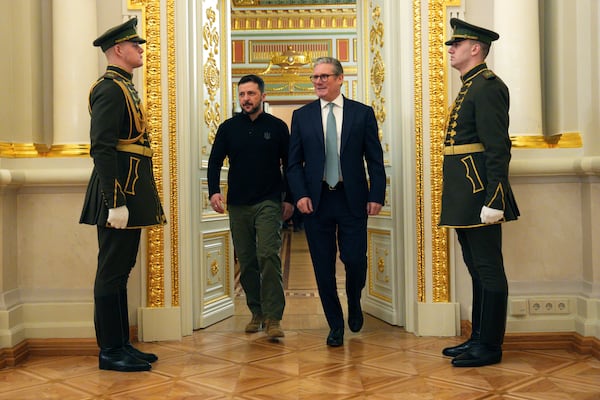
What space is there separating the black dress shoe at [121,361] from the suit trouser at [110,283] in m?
0.03

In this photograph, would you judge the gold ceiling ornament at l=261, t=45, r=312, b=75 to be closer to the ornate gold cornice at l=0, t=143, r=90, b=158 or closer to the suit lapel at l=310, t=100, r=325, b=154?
the suit lapel at l=310, t=100, r=325, b=154

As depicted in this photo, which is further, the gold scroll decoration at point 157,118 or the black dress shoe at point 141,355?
the gold scroll decoration at point 157,118

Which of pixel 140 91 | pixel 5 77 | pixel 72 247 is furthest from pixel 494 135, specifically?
pixel 5 77

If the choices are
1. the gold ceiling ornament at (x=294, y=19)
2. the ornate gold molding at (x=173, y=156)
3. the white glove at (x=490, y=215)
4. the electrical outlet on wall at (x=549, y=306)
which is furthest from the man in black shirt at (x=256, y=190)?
the gold ceiling ornament at (x=294, y=19)

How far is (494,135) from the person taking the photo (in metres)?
2.64

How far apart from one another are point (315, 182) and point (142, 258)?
42.1 inches

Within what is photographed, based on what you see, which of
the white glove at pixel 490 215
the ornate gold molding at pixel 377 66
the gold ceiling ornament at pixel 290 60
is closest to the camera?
the white glove at pixel 490 215

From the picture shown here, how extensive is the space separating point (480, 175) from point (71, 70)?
2.16 metres

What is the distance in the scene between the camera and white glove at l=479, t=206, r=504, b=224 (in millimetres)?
2605

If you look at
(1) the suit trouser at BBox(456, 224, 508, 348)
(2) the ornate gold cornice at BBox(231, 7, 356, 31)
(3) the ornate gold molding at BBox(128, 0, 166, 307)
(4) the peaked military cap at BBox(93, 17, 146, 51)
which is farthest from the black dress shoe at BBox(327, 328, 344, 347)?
(2) the ornate gold cornice at BBox(231, 7, 356, 31)

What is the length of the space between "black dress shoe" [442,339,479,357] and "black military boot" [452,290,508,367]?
9 cm

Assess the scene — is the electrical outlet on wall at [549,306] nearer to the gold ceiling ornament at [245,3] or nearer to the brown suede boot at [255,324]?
the brown suede boot at [255,324]

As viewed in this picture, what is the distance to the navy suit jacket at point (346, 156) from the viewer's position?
318 centimetres

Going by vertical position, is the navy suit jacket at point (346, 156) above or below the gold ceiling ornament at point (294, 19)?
below
